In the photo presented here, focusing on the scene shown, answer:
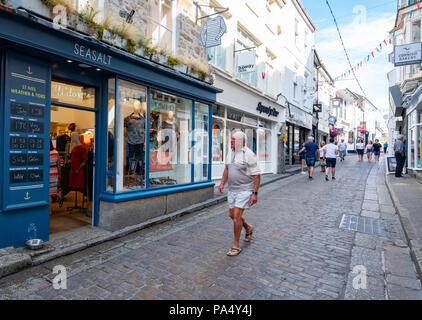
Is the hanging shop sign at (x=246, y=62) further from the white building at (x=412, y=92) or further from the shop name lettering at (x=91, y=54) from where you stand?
the white building at (x=412, y=92)

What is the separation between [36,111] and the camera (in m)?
4.50

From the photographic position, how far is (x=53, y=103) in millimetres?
4887

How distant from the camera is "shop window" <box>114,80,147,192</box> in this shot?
580 centimetres

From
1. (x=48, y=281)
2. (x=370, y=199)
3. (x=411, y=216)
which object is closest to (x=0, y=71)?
(x=48, y=281)

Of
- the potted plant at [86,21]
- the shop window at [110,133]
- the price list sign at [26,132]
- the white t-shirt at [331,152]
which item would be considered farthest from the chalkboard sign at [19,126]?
the white t-shirt at [331,152]

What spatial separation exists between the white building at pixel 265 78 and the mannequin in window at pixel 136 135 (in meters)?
4.46

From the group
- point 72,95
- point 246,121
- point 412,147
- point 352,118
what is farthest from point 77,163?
point 352,118

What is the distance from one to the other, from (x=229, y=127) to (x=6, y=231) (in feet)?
29.4

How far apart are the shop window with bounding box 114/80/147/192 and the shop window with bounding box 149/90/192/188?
336 mm

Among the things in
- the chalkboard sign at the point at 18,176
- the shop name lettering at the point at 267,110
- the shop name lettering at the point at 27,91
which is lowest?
the chalkboard sign at the point at 18,176

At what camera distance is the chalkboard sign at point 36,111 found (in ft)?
14.5

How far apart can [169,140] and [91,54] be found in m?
2.94

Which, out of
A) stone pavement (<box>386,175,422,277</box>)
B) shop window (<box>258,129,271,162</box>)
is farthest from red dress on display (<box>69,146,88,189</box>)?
shop window (<box>258,129,271,162</box>)
